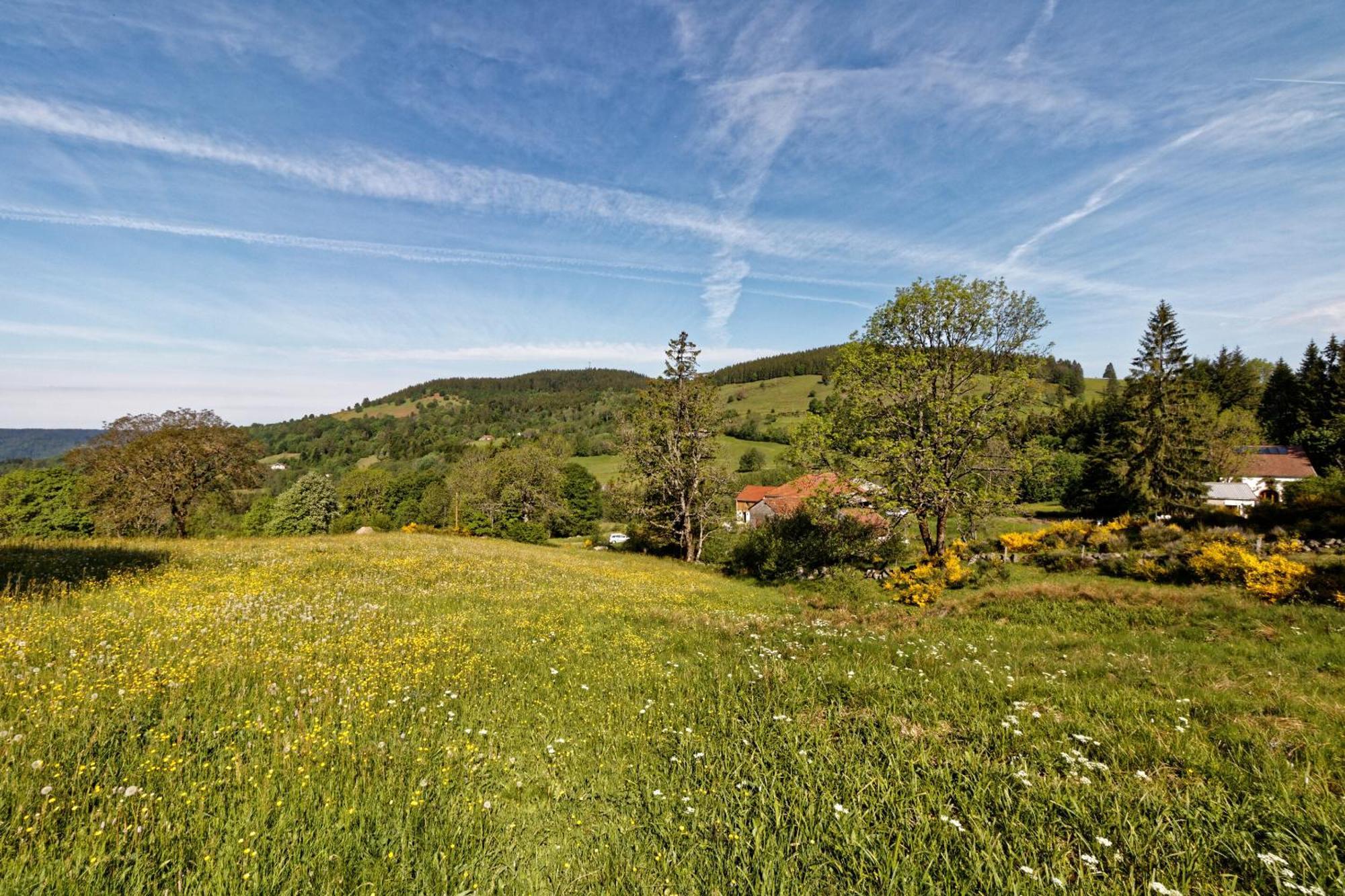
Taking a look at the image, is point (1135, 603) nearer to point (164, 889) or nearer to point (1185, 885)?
point (1185, 885)

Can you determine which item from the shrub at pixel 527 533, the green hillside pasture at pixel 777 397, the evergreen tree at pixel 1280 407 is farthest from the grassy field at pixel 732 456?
the evergreen tree at pixel 1280 407

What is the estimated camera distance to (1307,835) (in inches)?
148

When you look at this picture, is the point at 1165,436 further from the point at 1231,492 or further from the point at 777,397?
the point at 777,397

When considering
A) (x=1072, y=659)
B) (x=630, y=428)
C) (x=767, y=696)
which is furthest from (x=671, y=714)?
(x=630, y=428)

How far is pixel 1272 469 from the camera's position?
65438 millimetres

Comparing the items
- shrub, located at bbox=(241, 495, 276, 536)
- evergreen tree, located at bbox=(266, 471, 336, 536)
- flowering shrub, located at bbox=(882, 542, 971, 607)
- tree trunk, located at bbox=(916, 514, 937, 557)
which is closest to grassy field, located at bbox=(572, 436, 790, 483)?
evergreen tree, located at bbox=(266, 471, 336, 536)

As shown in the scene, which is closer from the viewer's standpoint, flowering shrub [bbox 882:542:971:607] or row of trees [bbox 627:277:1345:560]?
flowering shrub [bbox 882:542:971:607]

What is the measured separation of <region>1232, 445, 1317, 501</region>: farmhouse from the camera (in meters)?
61.9

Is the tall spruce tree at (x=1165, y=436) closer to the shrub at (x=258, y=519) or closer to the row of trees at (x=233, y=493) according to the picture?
the row of trees at (x=233, y=493)

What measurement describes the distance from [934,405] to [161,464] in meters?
50.9

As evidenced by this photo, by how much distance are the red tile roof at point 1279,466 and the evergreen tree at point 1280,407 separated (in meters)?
10.7

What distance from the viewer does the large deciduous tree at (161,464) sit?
3609 cm

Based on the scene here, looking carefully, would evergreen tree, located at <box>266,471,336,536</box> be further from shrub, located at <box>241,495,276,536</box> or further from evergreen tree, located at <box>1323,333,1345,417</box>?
evergreen tree, located at <box>1323,333,1345,417</box>

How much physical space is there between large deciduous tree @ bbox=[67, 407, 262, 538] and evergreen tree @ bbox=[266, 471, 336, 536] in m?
37.2
